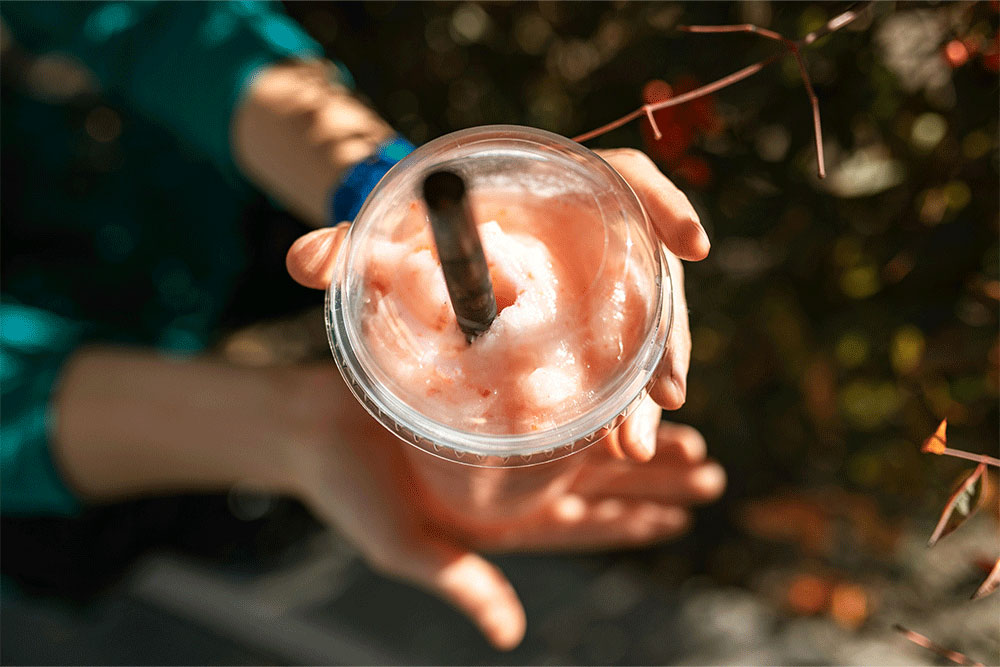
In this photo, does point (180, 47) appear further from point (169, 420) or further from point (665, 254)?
point (665, 254)

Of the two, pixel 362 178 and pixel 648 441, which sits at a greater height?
pixel 362 178

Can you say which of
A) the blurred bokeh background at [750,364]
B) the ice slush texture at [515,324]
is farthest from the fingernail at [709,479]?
the ice slush texture at [515,324]

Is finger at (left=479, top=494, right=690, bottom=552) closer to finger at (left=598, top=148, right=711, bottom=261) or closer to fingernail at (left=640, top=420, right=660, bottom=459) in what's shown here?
fingernail at (left=640, top=420, right=660, bottom=459)

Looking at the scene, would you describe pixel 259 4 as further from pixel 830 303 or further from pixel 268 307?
pixel 830 303

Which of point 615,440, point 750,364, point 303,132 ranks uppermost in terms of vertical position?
point 303,132

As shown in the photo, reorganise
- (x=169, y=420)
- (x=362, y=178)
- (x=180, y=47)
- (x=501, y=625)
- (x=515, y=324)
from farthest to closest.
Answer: (x=180, y=47) → (x=169, y=420) → (x=501, y=625) → (x=362, y=178) → (x=515, y=324)

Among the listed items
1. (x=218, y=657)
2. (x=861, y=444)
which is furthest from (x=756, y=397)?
(x=218, y=657)

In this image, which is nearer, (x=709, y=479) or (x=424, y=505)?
(x=424, y=505)

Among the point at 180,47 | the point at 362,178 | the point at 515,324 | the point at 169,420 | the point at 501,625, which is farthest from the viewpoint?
the point at 180,47

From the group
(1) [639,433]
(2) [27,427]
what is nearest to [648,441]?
(1) [639,433]
